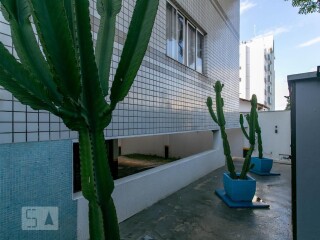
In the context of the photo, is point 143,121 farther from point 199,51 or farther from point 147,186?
point 199,51

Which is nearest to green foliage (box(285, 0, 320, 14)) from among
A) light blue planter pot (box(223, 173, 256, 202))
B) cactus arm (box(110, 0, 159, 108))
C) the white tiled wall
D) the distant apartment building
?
the white tiled wall

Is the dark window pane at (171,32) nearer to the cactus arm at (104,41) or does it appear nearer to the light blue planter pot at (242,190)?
the light blue planter pot at (242,190)

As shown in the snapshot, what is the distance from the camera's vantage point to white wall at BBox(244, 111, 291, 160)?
454 inches

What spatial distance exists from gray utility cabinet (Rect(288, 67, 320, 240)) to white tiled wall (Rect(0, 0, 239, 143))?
2.68 m

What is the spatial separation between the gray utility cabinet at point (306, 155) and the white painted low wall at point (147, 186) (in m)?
2.72

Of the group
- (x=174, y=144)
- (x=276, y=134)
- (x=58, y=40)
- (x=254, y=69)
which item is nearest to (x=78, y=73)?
(x=58, y=40)

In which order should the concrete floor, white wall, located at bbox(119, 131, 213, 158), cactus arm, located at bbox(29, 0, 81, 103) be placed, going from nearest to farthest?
1. cactus arm, located at bbox(29, 0, 81, 103)
2. the concrete floor
3. white wall, located at bbox(119, 131, 213, 158)

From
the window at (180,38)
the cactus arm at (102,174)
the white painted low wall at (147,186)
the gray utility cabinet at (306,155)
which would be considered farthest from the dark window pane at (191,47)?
the cactus arm at (102,174)

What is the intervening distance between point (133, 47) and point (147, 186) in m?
3.69

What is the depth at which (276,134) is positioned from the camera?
1191 centimetres

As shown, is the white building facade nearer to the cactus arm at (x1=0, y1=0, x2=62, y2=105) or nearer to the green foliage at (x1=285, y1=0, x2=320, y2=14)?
the cactus arm at (x1=0, y1=0, x2=62, y2=105)

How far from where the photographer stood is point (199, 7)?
7633 millimetres

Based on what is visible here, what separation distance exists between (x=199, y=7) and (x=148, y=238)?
23.1ft

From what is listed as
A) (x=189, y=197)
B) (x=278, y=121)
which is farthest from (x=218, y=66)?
(x=189, y=197)
